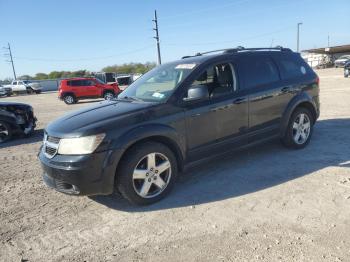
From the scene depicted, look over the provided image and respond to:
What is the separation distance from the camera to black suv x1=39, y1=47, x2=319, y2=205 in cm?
391

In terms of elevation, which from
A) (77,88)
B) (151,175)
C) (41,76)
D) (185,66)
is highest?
(185,66)

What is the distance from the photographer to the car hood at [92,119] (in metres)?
3.93

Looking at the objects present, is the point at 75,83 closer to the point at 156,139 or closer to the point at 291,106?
the point at 291,106

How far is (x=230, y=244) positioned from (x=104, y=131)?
5.98ft

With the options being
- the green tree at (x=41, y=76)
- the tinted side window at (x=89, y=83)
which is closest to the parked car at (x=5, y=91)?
the tinted side window at (x=89, y=83)

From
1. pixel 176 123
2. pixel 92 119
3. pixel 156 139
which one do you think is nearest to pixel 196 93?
pixel 176 123

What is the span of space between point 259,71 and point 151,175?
2.57 meters

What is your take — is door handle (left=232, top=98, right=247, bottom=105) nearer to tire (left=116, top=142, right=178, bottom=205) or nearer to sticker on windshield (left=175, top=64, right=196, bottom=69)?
sticker on windshield (left=175, top=64, right=196, bottom=69)

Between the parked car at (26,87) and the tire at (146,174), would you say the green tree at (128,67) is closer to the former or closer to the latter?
the parked car at (26,87)

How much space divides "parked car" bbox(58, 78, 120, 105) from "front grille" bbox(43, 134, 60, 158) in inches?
769

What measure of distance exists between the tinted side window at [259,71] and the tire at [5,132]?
7073 millimetres

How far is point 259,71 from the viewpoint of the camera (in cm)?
551

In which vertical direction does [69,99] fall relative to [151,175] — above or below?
below

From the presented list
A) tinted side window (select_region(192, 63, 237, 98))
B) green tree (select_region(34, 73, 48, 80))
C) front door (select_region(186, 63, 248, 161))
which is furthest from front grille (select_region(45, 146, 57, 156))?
green tree (select_region(34, 73, 48, 80))
